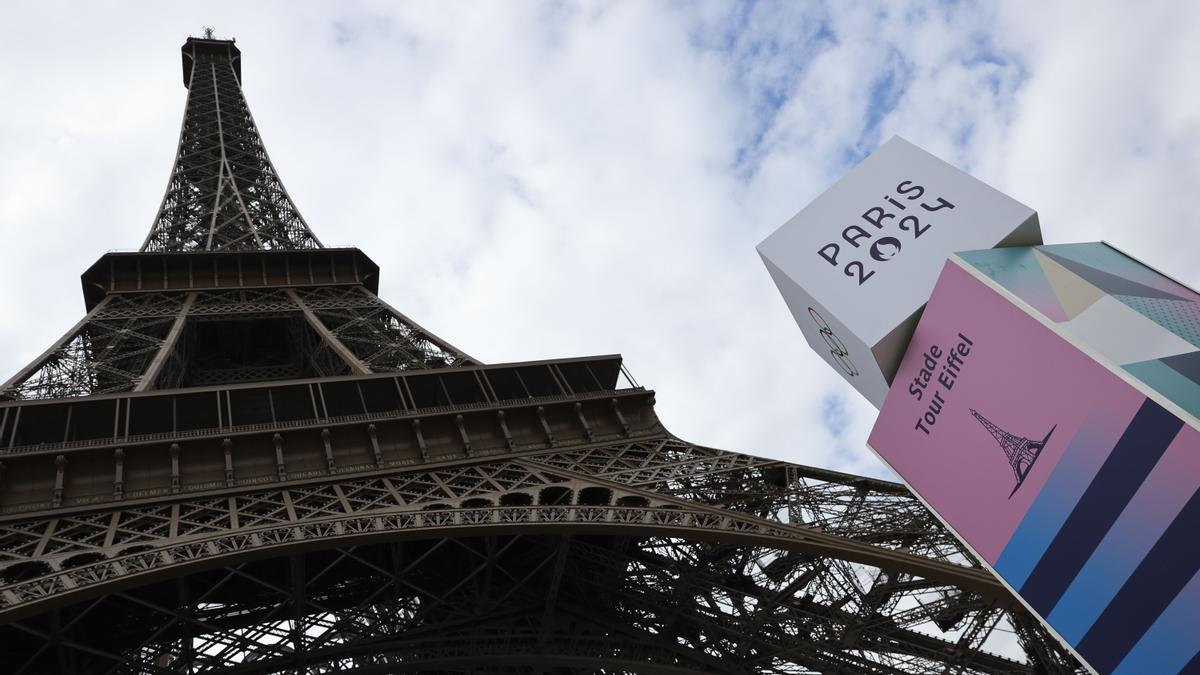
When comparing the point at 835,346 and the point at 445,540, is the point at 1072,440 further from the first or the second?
the point at 445,540

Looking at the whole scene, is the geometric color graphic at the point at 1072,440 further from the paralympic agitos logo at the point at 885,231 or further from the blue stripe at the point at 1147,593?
the paralympic agitos logo at the point at 885,231

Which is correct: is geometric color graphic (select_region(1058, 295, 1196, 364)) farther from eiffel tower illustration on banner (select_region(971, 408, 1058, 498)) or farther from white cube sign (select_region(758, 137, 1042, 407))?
white cube sign (select_region(758, 137, 1042, 407))

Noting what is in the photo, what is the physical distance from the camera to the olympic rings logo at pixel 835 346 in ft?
27.3

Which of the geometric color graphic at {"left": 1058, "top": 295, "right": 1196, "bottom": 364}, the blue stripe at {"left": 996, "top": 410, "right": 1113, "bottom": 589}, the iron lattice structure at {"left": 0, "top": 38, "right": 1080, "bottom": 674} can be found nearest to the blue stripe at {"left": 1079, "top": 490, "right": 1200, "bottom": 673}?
the blue stripe at {"left": 996, "top": 410, "right": 1113, "bottom": 589}

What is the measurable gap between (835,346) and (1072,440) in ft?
7.58

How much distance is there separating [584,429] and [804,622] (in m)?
7.10

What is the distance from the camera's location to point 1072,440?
665 cm

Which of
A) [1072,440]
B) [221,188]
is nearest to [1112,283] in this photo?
[1072,440]

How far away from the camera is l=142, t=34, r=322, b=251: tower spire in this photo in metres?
40.1

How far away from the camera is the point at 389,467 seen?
66.5 ft

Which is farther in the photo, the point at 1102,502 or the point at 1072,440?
the point at 1072,440

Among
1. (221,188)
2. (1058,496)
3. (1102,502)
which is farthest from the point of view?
(221,188)

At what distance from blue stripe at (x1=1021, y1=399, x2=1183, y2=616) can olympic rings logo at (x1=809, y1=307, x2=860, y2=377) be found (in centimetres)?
232

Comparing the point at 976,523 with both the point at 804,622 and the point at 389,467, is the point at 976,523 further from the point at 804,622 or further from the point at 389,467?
the point at 389,467
